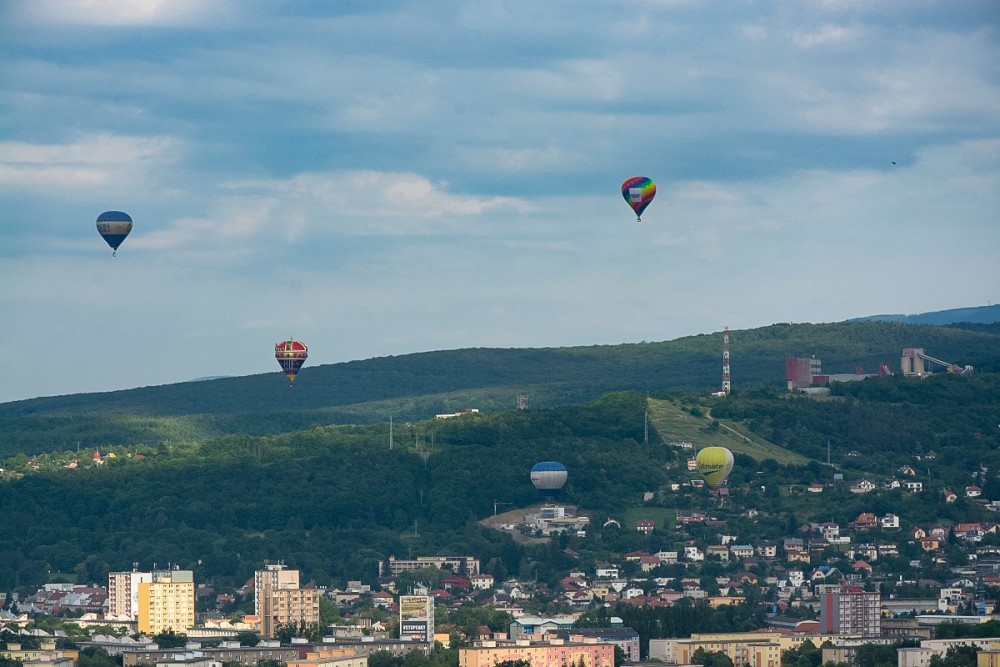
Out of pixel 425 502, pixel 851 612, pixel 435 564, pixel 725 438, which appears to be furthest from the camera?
pixel 725 438

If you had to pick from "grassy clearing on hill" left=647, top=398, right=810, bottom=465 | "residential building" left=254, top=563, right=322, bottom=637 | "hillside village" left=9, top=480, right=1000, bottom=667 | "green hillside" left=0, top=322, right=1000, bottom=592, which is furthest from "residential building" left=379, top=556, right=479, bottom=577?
"grassy clearing on hill" left=647, top=398, right=810, bottom=465

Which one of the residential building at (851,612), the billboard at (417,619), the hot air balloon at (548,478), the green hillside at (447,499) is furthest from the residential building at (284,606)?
the hot air balloon at (548,478)

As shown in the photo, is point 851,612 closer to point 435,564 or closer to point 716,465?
point 435,564

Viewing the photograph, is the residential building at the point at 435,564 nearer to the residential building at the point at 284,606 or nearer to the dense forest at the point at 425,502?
the dense forest at the point at 425,502

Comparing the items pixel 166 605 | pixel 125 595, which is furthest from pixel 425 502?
pixel 166 605

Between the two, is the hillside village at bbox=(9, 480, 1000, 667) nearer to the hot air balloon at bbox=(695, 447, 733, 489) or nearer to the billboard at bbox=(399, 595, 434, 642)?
the billboard at bbox=(399, 595, 434, 642)

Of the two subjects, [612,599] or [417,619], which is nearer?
[417,619]

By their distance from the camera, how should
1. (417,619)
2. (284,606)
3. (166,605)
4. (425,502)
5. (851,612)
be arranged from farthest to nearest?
1. (425,502)
2. (284,606)
3. (166,605)
4. (851,612)
5. (417,619)
